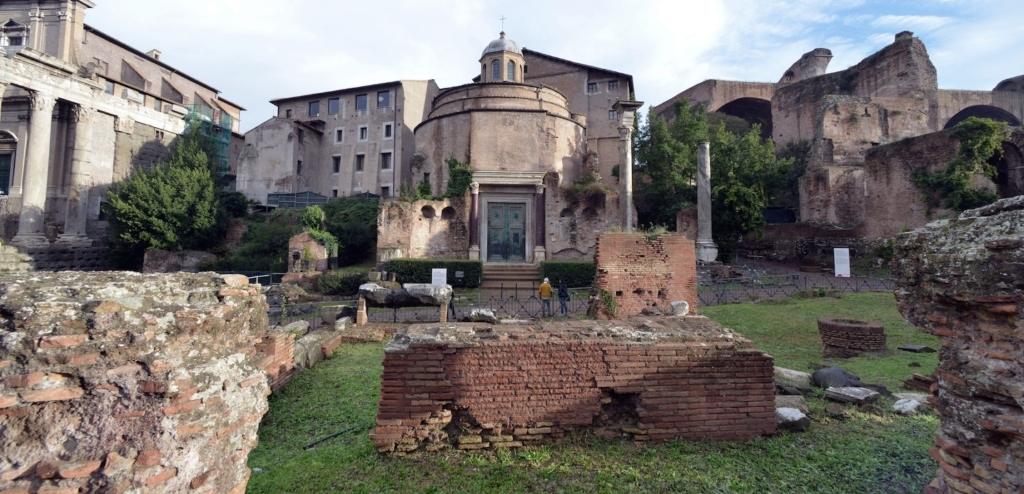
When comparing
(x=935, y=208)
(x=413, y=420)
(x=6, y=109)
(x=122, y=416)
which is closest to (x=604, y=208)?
(x=935, y=208)

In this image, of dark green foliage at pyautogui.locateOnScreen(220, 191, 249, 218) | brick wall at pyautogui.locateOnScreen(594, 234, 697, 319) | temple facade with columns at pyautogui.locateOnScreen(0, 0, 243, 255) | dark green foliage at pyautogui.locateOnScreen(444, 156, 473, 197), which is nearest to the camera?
brick wall at pyautogui.locateOnScreen(594, 234, 697, 319)

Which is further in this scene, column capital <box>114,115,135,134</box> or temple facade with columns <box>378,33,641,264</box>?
column capital <box>114,115,135,134</box>

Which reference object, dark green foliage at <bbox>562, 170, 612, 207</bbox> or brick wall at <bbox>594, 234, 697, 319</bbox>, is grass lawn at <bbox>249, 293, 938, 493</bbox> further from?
dark green foliage at <bbox>562, 170, 612, 207</bbox>

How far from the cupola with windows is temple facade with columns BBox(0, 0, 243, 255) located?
21.5 metres

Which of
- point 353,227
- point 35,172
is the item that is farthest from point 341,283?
point 35,172

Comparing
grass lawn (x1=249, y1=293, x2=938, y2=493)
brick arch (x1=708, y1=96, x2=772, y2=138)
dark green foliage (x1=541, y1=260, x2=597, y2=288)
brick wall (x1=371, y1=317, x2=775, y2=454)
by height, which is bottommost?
grass lawn (x1=249, y1=293, x2=938, y2=493)

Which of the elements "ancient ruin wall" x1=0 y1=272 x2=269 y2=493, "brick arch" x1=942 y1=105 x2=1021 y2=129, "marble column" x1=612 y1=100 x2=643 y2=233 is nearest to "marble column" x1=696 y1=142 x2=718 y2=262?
"marble column" x1=612 y1=100 x2=643 y2=233

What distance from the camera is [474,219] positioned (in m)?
22.8

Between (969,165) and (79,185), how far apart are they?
1751 inches

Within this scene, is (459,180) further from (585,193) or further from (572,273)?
(572,273)

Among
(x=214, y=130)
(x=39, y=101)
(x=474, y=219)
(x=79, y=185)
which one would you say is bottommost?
(x=474, y=219)

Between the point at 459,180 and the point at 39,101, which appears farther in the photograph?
the point at 459,180

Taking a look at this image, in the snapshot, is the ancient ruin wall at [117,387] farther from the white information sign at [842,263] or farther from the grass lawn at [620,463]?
the white information sign at [842,263]

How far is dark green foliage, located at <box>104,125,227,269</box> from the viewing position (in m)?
23.5
